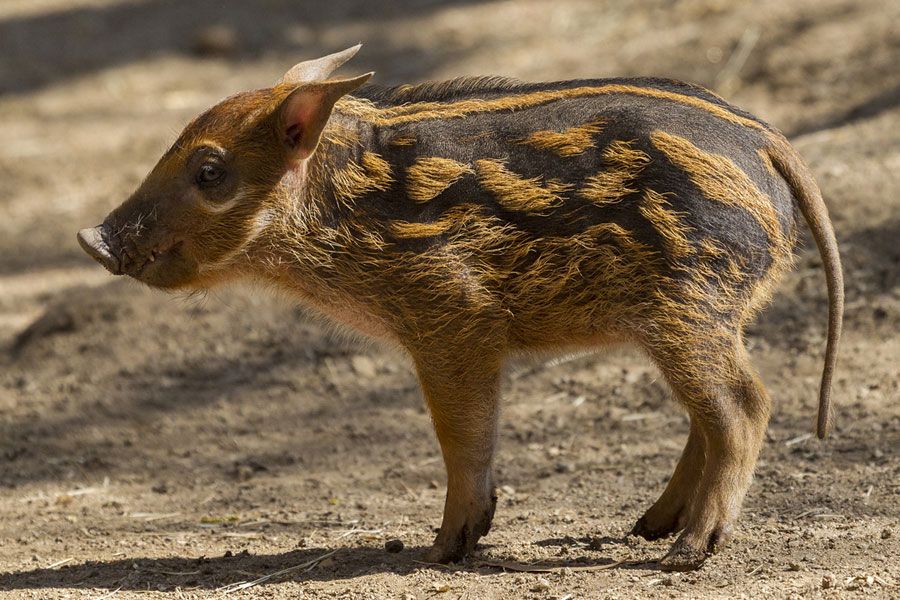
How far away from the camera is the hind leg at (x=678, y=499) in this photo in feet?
18.0

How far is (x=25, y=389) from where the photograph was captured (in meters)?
8.14

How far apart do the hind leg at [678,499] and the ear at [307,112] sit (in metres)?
1.98

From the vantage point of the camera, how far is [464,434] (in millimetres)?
5289

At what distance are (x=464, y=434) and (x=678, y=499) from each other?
971 millimetres

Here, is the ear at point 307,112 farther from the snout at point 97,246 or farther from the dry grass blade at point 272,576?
the dry grass blade at point 272,576

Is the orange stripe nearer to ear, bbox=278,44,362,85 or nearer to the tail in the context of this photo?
the tail

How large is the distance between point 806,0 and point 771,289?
7339 millimetres

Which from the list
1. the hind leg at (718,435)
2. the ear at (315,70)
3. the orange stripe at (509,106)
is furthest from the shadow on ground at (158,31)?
the hind leg at (718,435)

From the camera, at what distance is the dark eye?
532cm

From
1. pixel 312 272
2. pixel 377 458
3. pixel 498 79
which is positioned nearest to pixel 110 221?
pixel 312 272

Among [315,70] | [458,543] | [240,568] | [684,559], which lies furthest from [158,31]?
[684,559]

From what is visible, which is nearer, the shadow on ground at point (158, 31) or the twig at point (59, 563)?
the twig at point (59, 563)

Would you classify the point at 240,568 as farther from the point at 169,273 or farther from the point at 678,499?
the point at 678,499

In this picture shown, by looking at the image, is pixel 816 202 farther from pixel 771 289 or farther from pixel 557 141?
pixel 557 141
